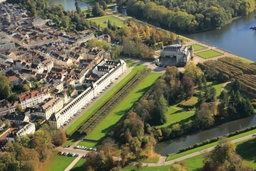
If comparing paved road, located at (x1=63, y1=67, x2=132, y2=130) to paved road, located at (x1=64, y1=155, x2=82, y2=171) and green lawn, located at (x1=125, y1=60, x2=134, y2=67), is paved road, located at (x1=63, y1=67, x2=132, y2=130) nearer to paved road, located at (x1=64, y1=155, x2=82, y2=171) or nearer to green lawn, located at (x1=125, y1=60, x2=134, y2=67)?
green lawn, located at (x1=125, y1=60, x2=134, y2=67)

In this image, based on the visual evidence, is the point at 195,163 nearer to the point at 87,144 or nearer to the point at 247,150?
the point at 247,150

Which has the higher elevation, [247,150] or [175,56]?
[175,56]

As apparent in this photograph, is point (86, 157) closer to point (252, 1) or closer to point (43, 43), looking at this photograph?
point (43, 43)

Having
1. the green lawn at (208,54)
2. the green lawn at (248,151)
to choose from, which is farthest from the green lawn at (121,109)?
the green lawn at (248,151)

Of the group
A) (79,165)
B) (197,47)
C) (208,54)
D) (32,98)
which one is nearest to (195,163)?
(79,165)

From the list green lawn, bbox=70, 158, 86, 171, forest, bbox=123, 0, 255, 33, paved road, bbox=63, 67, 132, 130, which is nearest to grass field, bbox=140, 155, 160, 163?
green lawn, bbox=70, 158, 86, 171

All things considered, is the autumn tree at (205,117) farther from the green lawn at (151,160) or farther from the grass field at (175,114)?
the green lawn at (151,160)

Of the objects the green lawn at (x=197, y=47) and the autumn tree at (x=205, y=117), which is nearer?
the autumn tree at (x=205, y=117)
